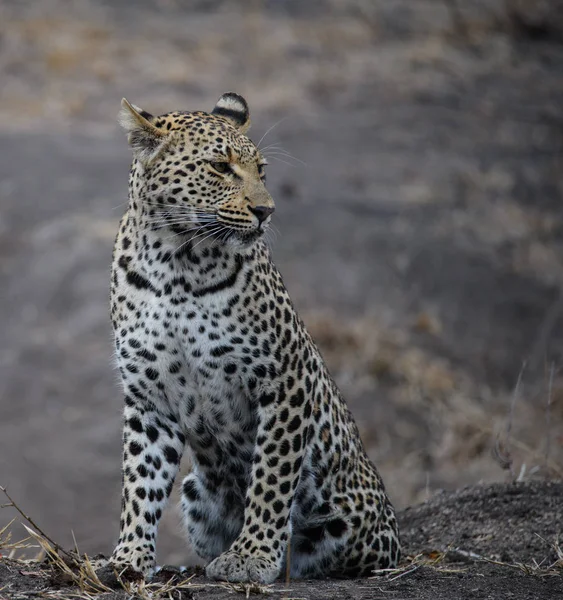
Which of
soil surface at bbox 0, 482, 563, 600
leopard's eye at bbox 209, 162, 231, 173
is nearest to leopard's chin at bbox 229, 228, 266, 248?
leopard's eye at bbox 209, 162, 231, 173

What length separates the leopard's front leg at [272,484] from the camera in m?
7.75

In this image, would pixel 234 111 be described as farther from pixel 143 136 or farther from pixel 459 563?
pixel 459 563

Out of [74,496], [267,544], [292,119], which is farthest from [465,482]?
[292,119]

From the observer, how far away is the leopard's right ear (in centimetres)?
780

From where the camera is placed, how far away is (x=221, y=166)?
7.76m

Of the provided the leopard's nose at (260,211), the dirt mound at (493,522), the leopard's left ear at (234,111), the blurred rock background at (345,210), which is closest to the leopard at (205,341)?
the leopard's nose at (260,211)

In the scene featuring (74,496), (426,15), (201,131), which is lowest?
(74,496)

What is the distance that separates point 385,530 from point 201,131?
9.78 ft

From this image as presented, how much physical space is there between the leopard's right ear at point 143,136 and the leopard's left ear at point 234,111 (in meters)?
0.80

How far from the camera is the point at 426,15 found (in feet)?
94.7

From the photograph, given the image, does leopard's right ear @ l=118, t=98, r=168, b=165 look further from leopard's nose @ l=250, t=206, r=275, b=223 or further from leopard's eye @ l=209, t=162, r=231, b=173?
leopard's nose @ l=250, t=206, r=275, b=223

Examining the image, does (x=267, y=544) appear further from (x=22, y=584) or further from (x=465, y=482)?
(x=465, y=482)

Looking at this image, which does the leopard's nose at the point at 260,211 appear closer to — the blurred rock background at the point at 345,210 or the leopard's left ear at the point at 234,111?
the leopard's left ear at the point at 234,111

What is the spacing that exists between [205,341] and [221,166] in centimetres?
110
